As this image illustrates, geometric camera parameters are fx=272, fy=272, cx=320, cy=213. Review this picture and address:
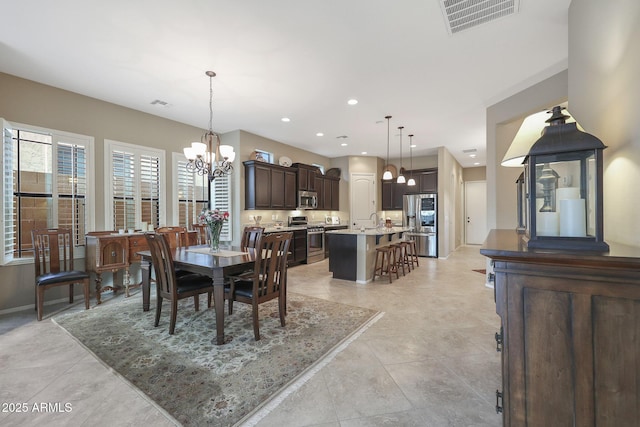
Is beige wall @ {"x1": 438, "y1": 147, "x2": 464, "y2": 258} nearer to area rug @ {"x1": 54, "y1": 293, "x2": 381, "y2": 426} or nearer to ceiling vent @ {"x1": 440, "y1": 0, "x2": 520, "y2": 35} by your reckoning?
area rug @ {"x1": 54, "y1": 293, "x2": 381, "y2": 426}

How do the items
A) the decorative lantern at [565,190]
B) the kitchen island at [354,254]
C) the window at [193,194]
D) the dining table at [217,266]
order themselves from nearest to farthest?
1. the decorative lantern at [565,190]
2. the dining table at [217,266]
3. the kitchen island at [354,254]
4. the window at [193,194]

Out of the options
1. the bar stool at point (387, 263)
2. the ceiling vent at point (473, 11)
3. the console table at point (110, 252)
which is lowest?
the bar stool at point (387, 263)

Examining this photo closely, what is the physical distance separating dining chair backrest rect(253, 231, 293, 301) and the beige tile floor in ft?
3.06

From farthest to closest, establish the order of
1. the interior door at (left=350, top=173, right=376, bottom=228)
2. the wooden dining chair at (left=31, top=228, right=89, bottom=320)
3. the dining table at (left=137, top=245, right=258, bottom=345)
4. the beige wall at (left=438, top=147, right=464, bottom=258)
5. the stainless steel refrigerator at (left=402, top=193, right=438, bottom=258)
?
the interior door at (left=350, top=173, right=376, bottom=228)
the stainless steel refrigerator at (left=402, top=193, right=438, bottom=258)
the beige wall at (left=438, top=147, right=464, bottom=258)
the wooden dining chair at (left=31, top=228, right=89, bottom=320)
the dining table at (left=137, top=245, right=258, bottom=345)

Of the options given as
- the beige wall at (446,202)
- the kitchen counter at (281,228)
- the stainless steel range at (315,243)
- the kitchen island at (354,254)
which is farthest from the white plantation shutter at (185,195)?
the beige wall at (446,202)

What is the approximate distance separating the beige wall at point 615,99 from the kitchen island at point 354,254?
3.29 meters

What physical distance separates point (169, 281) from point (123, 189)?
2.59m

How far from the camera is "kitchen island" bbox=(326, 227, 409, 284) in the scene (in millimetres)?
4781

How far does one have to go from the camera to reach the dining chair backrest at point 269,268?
2598mm

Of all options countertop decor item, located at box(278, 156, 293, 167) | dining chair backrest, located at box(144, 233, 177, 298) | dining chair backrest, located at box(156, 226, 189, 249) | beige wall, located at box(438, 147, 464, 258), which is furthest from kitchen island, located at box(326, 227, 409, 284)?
beige wall, located at box(438, 147, 464, 258)

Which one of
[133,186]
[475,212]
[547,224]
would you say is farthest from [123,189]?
[475,212]

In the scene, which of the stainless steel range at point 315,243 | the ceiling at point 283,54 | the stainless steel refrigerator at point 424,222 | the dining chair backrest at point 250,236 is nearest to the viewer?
the ceiling at point 283,54

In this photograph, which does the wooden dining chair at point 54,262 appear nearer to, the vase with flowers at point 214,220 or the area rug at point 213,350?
the area rug at point 213,350

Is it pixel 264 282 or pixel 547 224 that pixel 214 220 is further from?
pixel 547 224
